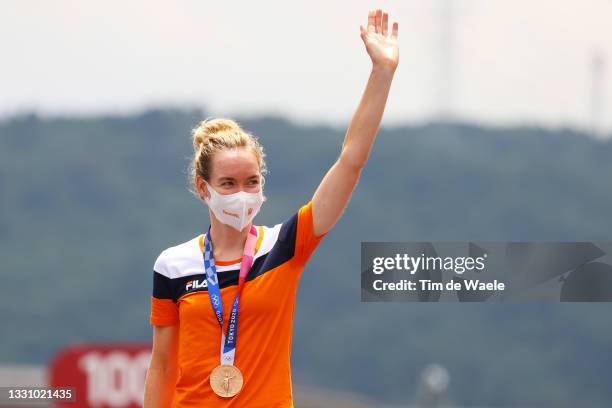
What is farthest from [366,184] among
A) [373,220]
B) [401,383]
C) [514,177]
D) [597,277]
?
[597,277]

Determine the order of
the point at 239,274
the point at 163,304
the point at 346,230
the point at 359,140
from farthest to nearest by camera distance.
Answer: the point at 346,230 < the point at 163,304 < the point at 239,274 < the point at 359,140

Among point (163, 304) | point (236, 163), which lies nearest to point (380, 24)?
point (236, 163)

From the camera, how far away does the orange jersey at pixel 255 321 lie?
203 inches

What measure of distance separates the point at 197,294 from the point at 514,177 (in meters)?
73.4

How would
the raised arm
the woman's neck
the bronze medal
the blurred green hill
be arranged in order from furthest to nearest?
the blurred green hill < the woman's neck < the bronze medal < the raised arm

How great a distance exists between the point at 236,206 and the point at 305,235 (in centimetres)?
30

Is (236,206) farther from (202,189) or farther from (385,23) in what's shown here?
(385,23)

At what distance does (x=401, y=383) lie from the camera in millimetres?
→ 67188

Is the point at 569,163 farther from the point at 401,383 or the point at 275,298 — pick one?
the point at 275,298

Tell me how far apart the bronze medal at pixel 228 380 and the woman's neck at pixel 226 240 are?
457 millimetres

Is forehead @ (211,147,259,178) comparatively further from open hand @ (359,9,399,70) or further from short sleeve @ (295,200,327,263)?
open hand @ (359,9,399,70)

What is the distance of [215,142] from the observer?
5.34 m

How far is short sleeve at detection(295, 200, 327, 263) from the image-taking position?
517 centimetres

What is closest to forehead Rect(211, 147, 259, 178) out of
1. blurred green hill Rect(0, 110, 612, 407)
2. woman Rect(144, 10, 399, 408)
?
woman Rect(144, 10, 399, 408)
